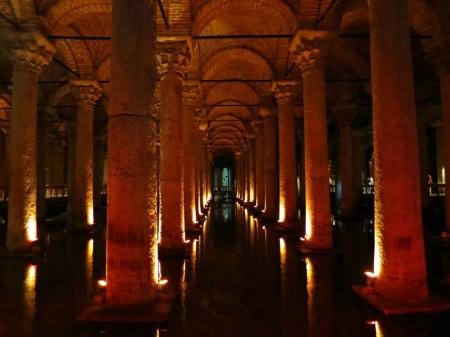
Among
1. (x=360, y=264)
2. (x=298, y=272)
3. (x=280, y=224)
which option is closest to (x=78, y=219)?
(x=280, y=224)

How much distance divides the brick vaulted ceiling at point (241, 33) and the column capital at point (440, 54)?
262mm

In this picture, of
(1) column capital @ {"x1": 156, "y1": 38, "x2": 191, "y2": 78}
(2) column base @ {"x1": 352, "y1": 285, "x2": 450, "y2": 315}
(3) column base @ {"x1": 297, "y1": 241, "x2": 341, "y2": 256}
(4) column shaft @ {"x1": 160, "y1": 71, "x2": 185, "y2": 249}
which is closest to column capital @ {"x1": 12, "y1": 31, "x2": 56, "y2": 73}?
(1) column capital @ {"x1": 156, "y1": 38, "x2": 191, "y2": 78}

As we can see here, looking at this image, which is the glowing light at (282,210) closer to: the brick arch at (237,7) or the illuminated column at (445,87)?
the illuminated column at (445,87)

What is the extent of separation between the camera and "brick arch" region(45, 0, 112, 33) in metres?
10.6

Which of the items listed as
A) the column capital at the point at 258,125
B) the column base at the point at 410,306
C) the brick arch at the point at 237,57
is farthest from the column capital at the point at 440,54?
the column capital at the point at 258,125

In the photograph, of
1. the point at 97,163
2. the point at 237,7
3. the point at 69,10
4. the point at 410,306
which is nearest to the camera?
the point at 410,306

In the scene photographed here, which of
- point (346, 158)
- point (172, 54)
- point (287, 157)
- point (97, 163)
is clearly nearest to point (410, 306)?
point (172, 54)

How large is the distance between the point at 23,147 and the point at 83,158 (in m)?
4.47

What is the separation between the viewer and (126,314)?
4.85m

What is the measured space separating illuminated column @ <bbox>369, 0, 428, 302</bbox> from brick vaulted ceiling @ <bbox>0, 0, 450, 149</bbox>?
4.44 metres

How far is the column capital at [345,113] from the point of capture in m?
18.7

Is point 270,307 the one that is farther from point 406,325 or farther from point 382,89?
point 382,89

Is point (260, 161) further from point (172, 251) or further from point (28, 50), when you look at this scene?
point (28, 50)

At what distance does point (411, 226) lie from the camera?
5352 mm
